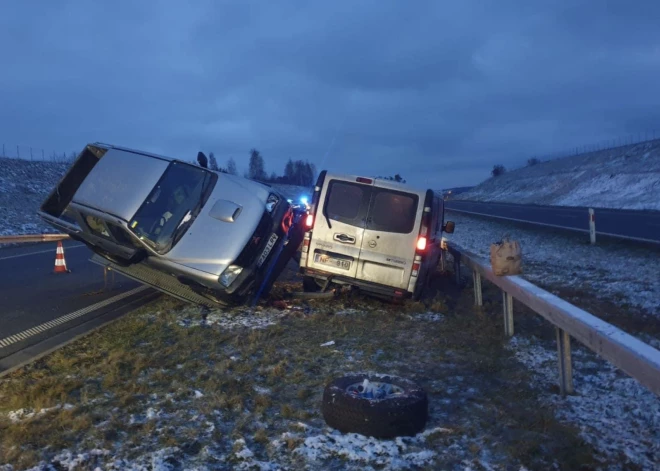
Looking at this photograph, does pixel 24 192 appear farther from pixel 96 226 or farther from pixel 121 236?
pixel 121 236

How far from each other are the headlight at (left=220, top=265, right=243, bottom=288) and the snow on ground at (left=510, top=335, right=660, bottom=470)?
371 centimetres

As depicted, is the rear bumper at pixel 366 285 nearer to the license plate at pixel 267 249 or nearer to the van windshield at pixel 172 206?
the license plate at pixel 267 249

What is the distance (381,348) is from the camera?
6.93 metres

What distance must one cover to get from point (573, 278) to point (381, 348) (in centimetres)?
701

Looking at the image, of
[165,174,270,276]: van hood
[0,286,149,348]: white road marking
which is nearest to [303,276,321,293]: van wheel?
[165,174,270,276]: van hood

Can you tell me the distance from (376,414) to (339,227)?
17.3 ft

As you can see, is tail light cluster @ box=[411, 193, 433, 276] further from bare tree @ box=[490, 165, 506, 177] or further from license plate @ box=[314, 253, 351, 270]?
bare tree @ box=[490, 165, 506, 177]

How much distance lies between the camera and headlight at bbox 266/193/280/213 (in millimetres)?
9008

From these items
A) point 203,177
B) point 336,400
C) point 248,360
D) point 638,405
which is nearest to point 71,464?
point 336,400

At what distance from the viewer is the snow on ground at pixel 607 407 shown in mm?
4211

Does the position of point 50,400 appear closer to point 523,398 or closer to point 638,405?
point 523,398

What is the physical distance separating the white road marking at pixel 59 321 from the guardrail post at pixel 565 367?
585 centimetres

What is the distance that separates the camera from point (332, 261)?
9.41 m

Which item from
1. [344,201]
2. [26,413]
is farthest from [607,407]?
[344,201]
